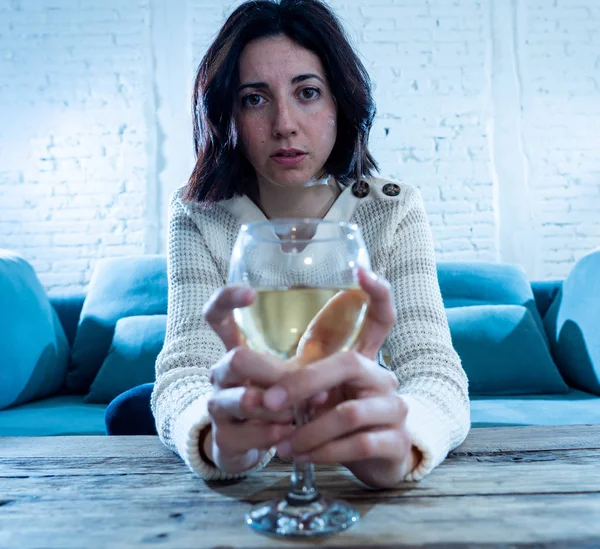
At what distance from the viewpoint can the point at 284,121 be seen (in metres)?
1.18

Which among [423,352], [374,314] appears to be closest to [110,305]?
[423,352]

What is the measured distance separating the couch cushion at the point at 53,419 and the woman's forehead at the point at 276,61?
1.15m

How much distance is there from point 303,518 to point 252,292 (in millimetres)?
188

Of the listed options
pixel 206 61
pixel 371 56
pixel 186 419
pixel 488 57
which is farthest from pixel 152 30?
pixel 186 419

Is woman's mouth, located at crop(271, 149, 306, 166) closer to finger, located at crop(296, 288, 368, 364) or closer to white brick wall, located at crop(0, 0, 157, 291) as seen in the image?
finger, located at crop(296, 288, 368, 364)

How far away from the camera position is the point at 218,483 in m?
0.68

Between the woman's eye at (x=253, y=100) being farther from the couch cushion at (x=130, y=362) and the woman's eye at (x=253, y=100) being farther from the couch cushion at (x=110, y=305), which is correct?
the couch cushion at (x=110, y=305)

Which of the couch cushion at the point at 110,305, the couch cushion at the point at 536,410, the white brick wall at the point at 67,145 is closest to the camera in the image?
the couch cushion at the point at 536,410

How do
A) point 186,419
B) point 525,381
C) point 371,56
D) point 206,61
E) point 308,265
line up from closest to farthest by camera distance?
point 308,265 → point 186,419 → point 206,61 → point 525,381 → point 371,56

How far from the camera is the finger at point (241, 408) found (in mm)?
524

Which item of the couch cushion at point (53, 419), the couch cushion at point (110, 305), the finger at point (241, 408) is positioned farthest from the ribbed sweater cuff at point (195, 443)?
the couch cushion at point (110, 305)

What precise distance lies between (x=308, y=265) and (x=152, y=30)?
11.7 ft

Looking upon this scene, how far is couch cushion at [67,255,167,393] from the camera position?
248 cm

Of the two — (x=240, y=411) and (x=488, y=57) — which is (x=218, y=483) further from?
(x=488, y=57)
